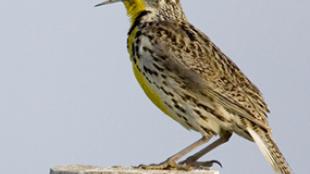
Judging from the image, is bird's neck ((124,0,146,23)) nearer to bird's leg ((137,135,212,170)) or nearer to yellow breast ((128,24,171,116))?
yellow breast ((128,24,171,116))

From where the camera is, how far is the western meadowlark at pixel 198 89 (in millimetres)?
6605

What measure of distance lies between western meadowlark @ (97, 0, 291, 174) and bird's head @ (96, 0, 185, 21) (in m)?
0.34

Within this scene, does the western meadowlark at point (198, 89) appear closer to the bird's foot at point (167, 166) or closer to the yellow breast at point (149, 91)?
the yellow breast at point (149, 91)

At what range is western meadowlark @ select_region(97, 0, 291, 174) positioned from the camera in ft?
21.7

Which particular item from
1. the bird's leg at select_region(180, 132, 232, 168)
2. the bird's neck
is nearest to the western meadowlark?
the bird's leg at select_region(180, 132, 232, 168)

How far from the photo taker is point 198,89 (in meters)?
6.66

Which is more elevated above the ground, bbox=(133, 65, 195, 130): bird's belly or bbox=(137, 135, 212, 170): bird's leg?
bbox=(133, 65, 195, 130): bird's belly

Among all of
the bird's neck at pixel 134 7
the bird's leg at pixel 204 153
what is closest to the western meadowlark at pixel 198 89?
the bird's leg at pixel 204 153

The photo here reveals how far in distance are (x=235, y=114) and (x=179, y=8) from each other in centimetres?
114

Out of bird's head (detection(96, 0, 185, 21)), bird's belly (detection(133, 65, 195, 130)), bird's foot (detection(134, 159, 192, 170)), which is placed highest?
bird's head (detection(96, 0, 185, 21))

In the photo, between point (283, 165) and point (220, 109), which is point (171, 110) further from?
point (283, 165)

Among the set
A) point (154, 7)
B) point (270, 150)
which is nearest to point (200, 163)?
point (270, 150)

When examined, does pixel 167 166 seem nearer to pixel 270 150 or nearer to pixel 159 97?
pixel 159 97

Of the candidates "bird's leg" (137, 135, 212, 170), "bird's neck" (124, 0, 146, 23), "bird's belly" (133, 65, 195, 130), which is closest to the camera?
"bird's leg" (137, 135, 212, 170)
